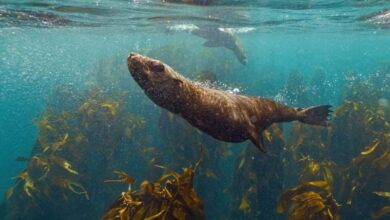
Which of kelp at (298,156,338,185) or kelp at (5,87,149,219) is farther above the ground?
kelp at (298,156,338,185)

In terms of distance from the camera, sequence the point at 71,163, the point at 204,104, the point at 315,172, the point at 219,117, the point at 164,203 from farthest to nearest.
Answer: the point at 71,163
the point at 315,172
the point at 164,203
the point at 219,117
the point at 204,104

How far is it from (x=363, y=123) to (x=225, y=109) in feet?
34.4

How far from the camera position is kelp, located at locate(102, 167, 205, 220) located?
5.19 meters

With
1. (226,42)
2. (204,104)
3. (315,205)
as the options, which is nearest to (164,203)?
(204,104)

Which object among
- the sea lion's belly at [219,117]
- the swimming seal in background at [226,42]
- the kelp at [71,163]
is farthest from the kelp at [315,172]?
the swimming seal in background at [226,42]

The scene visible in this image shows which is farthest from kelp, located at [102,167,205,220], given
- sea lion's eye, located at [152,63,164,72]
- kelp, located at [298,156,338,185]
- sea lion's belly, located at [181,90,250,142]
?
kelp, located at [298,156,338,185]

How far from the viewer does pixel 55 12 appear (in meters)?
20.2

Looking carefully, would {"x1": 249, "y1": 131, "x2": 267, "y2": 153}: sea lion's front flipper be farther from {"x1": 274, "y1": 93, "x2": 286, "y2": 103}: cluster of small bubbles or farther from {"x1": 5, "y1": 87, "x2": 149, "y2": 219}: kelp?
{"x1": 274, "y1": 93, "x2": 286, "y2": 103}: cluster of small bubbles

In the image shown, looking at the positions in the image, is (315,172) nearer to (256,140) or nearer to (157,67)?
(256,140)

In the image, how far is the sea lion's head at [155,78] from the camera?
13.6ft

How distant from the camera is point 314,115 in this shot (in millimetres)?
6496

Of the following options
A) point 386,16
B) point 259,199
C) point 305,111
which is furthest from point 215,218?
point 386,16

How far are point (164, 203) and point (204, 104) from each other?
5.70 ft

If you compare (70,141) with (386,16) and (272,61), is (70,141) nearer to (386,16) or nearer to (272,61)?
(386,16)
